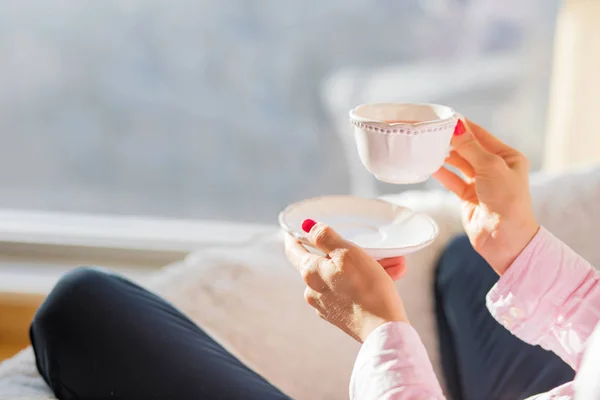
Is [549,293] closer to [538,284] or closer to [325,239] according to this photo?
[538,284]

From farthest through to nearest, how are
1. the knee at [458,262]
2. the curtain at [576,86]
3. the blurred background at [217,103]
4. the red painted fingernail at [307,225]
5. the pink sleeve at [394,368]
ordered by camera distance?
the blurred background at [217,103]
the curtain at [576,86]
the knee at [458,262]
the red painted fingernail at [307,225]
the pink sleeve at [394,368]

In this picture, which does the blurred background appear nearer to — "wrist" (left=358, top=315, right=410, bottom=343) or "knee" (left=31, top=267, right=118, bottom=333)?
"knee" (left=31, top=267, right=118, bottom=333)

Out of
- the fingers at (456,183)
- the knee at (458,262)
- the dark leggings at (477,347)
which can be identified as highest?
the fingers at (456,183)

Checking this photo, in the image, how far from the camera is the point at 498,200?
843 mm

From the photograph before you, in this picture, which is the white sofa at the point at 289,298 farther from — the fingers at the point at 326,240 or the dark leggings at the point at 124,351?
the fingers at the point at 326,240

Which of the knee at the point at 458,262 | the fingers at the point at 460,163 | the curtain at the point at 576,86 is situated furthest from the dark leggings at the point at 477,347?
the curtain at the point at 576,86

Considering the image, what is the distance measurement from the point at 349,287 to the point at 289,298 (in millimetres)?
557

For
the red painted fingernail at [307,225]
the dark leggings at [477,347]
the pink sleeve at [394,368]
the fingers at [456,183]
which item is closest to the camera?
the pink sleeve at [394,368]

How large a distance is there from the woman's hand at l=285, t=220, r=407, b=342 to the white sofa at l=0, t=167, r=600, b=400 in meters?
0.44

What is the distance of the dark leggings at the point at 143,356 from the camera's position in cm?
93

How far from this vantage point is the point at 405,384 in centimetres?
65

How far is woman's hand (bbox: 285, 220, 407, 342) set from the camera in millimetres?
685

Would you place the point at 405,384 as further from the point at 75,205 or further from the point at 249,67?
the point at 75,205

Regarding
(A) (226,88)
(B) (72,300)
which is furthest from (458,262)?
(A) (226,88)
